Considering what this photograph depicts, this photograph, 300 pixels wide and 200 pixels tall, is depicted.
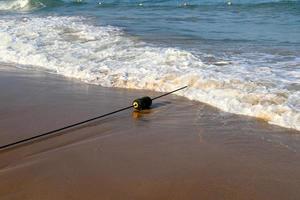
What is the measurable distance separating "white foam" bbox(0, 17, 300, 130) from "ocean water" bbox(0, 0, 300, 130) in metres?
0.01

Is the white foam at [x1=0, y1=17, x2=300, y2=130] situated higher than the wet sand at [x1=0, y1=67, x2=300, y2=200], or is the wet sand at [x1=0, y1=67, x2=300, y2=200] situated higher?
the white foam at [x1=0, y1=17, x2=300, y2=130]

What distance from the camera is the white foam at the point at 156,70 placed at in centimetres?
557

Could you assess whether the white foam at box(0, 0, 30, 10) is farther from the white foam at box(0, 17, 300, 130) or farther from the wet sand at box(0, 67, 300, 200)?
the wet sand at box(0, 67, 300, 200)

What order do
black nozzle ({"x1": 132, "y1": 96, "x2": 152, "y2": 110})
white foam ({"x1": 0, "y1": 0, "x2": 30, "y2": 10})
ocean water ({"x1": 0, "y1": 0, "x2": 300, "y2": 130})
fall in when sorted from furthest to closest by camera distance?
white foam ({"x1": 0, "y1": 0, "x2": 30, "y2": 10}) < ocean water ({"x1": 0, "y1": 0, "x2": 300, "y2": 130}) < black nozzle ({"x1": 132, "y1": 96, "x2": 152, "y2": 110})

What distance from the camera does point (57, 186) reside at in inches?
144

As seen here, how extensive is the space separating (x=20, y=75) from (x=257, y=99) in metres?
4.01

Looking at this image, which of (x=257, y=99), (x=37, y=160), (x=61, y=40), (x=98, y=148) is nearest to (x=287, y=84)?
(x=257, y=99)

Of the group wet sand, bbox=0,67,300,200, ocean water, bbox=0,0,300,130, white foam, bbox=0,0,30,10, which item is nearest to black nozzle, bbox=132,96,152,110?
wet sand, bbox=0,67,300,200

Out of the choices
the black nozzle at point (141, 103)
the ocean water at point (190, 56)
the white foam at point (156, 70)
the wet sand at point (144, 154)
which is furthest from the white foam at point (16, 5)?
the black nozzle at point (141, 103)

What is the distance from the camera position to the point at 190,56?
8078 mm

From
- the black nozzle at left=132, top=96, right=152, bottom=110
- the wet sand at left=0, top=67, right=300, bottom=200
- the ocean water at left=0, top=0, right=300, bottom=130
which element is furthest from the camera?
the ocean water at left=0, top=0, right=300, bottom=130

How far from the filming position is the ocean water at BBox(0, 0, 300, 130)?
585 centimetres

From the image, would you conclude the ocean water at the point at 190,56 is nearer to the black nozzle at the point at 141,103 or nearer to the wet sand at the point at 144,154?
the wet sand at the point at 144,154

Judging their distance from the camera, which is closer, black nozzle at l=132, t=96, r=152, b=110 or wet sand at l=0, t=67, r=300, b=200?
wet sand at l=0, t=67, r=300, b=200
